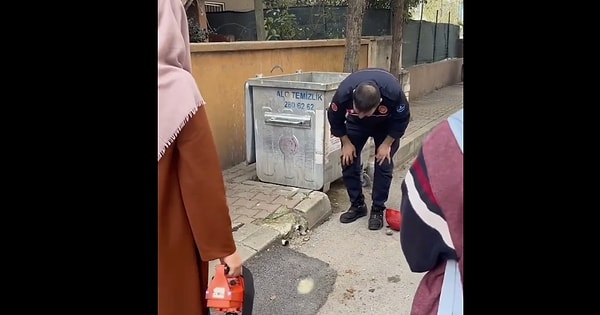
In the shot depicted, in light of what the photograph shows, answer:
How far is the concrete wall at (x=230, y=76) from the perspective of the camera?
532cm

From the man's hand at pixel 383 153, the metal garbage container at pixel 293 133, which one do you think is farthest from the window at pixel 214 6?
the man's hand at pixel 383 153

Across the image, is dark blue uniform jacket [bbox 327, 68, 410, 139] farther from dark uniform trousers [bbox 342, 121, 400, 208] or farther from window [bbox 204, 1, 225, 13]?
window [bbox 204, 1, 225, 13]

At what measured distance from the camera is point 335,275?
3.65 m

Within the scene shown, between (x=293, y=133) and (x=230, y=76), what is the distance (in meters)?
1.23

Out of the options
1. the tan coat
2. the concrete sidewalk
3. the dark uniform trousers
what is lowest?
the concrete sidewalk

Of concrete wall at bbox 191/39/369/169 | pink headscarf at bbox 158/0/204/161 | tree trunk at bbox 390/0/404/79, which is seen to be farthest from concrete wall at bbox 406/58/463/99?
pink headscarf at bbox 158/0/204/161

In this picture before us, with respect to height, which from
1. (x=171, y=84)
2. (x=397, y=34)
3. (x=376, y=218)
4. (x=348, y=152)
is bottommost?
(x=376, y=218)

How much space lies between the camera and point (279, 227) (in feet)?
13.7

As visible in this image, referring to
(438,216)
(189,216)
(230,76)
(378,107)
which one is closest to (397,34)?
(230,76)

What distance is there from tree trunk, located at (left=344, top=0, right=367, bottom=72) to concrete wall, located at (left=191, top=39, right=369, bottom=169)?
830 mm

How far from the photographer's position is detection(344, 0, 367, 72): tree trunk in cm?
682

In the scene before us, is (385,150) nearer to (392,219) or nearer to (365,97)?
(392,219)
